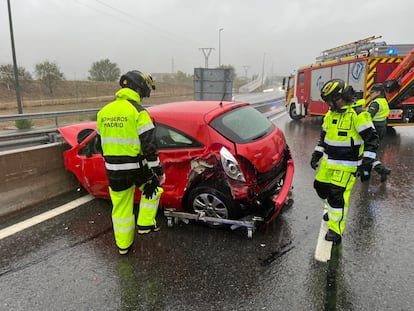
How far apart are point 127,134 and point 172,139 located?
880 mm

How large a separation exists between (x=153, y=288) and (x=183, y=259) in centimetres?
52

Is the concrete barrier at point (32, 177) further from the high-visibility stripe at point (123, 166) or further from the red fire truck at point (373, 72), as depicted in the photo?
the red fire truck at point (373, 72)

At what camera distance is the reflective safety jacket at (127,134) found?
3.27 m

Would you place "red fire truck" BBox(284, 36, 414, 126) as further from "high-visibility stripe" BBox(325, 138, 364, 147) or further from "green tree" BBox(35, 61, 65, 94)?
"green tree" BBox(35, 61, 65, 94)

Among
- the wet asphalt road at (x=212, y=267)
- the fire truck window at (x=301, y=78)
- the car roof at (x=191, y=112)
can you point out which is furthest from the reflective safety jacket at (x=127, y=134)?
the fire truck window at (x=301, y=78)

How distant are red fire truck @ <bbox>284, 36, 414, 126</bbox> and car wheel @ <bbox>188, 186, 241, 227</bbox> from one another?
816 cm

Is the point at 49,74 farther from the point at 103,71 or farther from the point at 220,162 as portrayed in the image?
the point at 220,162

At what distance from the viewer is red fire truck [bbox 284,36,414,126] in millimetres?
9922

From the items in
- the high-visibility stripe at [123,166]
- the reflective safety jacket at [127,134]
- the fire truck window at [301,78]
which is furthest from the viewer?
the fire truck window at [301,78]

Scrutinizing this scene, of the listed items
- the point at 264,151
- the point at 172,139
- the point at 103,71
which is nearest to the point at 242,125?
the point at 264,151

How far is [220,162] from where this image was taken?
12.5 ft

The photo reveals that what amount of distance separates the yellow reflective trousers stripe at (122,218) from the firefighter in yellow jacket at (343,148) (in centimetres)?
203

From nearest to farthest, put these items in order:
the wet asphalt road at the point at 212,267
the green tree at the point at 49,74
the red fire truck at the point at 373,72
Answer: the wet asphalt road at the point at 212,267
the red fire truck at the point at 373,72
the green tree at the point at 49,74

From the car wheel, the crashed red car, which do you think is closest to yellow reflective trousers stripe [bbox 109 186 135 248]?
the crashed red car
